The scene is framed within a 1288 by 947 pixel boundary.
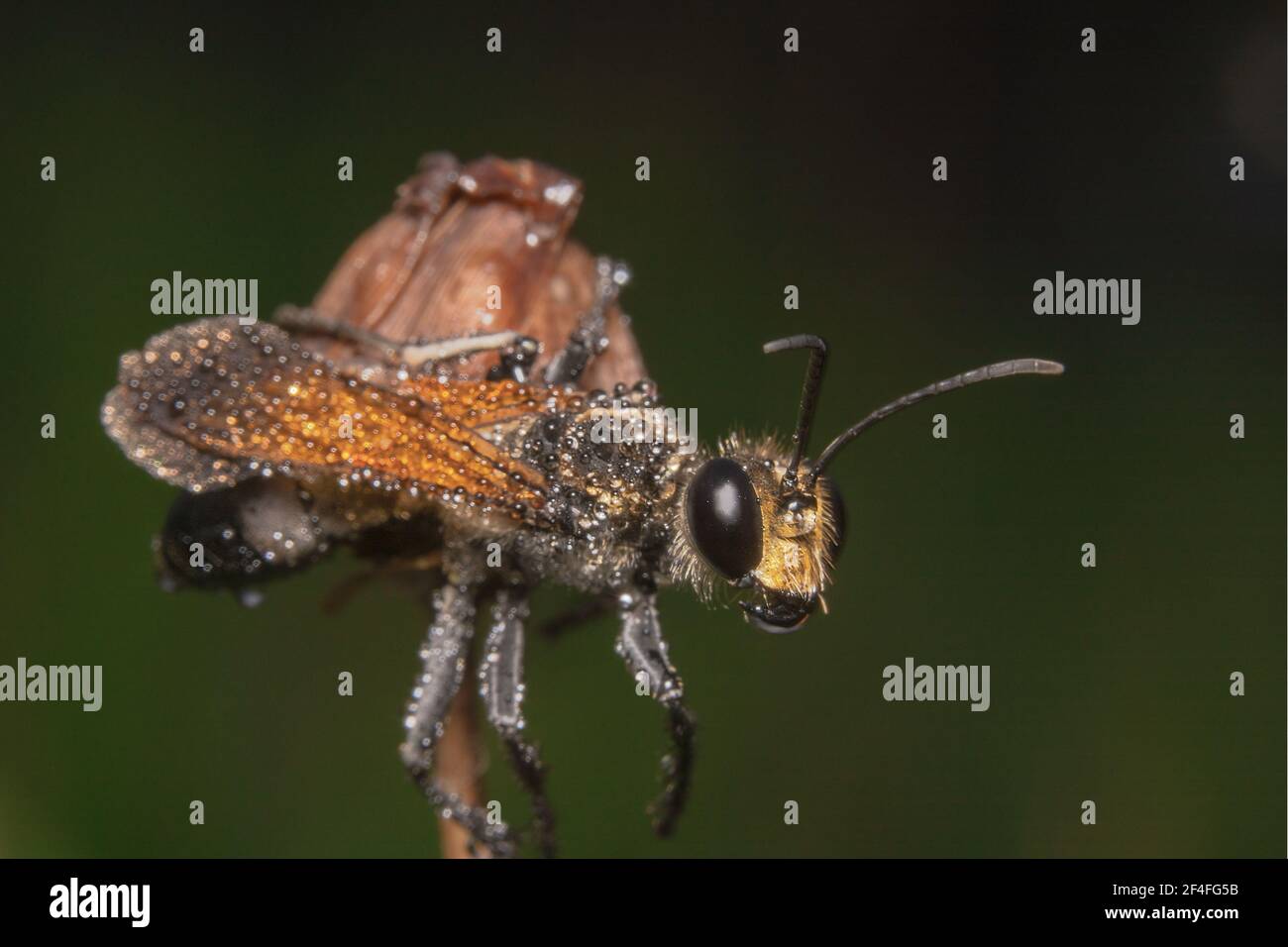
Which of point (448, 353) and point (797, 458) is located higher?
point (448, 353)

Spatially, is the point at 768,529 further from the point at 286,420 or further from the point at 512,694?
the point at 286,420

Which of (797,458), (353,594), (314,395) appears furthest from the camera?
(353,594)

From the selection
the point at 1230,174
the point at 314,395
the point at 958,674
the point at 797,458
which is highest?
the point at 1230,174

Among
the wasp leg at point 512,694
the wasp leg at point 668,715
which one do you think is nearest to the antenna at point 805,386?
the wasp leg at point 668,715

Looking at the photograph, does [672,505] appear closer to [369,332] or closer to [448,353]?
[448,353]

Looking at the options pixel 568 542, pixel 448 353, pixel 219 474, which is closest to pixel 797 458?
pixel 568 542
